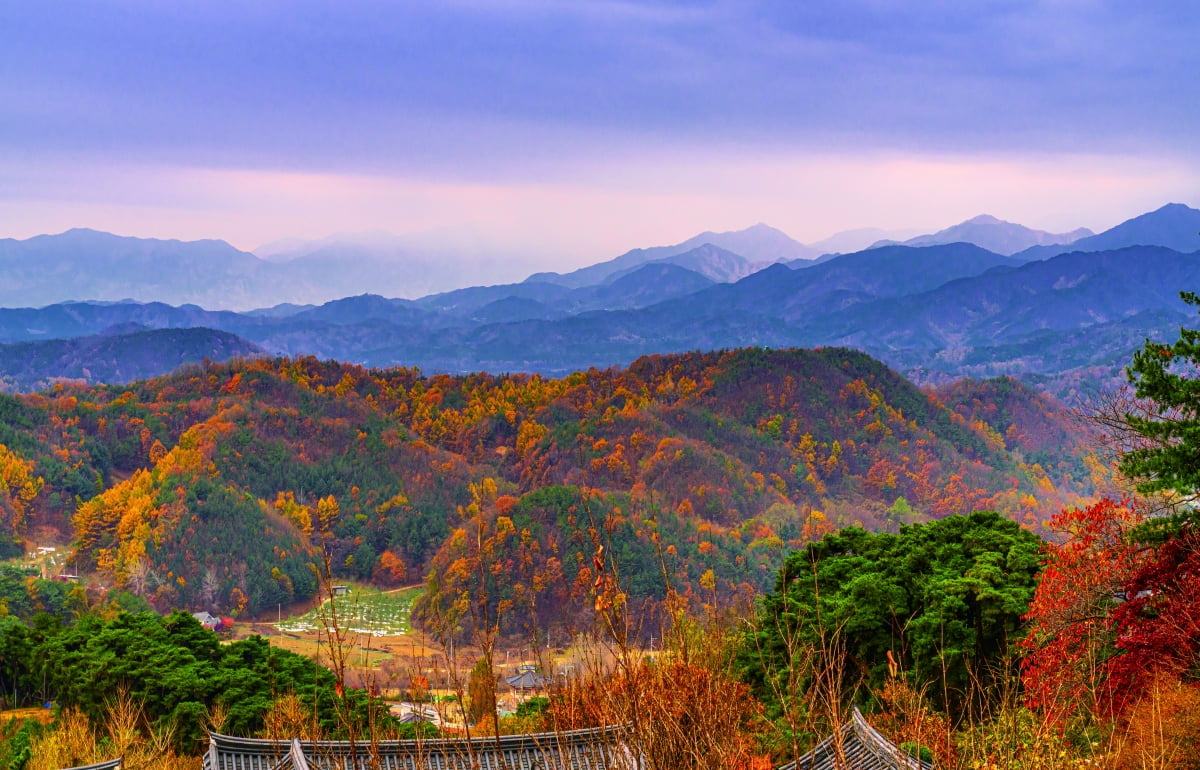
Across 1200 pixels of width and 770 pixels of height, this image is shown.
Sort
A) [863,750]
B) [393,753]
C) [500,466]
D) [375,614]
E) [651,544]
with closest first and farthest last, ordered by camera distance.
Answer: [863,750]
[393,753]
[651,544]
[375,614]
[500,466]

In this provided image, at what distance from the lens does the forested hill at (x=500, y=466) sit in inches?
2724

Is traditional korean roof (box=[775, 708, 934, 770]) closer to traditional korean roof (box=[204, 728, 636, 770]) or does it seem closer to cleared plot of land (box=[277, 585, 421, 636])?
traditional korean roof (box=[204, 728, 636, 770])

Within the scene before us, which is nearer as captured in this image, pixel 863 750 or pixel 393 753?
pixel 863 750

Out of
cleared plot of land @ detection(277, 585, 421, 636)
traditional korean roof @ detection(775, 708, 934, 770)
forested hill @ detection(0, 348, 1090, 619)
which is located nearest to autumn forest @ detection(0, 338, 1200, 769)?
forested hill @ detection(0, 348, 1090, 619)

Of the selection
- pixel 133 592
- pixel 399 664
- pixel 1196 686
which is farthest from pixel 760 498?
pixel 1196 686

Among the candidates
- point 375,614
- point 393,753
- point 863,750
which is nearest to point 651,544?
point 375,614

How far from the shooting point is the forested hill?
69188 millimetres

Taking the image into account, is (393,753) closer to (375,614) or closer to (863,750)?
(863,750)

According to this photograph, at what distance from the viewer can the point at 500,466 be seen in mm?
100062

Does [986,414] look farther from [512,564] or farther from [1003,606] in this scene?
[1003,606]

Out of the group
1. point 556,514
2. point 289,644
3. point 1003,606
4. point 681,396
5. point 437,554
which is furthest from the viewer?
point 681,396

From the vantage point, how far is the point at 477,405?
111 meters

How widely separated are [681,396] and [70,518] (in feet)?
189

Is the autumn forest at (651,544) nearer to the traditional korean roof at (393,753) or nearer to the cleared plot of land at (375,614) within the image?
the traditional korean roof at (393,753)
